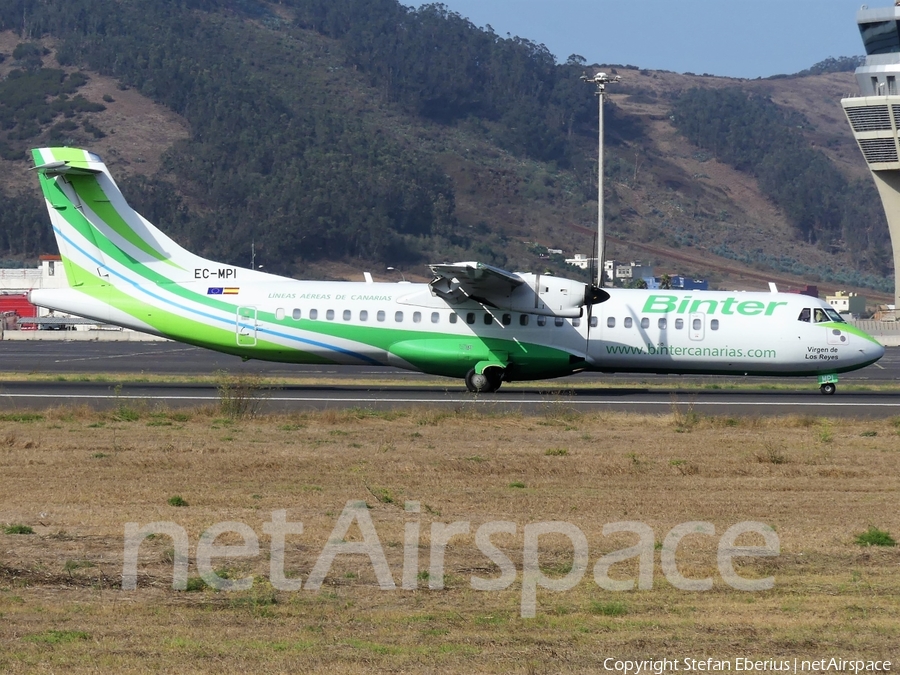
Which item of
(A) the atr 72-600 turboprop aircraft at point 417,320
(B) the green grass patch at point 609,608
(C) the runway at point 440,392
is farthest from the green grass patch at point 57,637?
(A) the atr 72-600 turboprop aircraft at point 417,320

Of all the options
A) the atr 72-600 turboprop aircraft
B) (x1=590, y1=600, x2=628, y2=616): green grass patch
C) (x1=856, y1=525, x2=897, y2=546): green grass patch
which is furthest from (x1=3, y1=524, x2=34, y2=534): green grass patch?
the atr 72-600 turboprop aircraft

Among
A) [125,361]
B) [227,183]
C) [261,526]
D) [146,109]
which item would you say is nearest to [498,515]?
[261,526]

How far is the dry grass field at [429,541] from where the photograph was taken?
7770 mm

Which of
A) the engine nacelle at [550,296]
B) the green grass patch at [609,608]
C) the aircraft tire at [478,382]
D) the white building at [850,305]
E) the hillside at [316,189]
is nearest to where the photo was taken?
the green grass patch at [609,608]

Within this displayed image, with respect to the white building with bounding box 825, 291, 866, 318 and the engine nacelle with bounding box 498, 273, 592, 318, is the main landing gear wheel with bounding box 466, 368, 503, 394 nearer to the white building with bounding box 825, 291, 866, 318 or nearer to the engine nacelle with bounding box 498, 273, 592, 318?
the engine nacelle with bounding box 498, 273, 592, 318

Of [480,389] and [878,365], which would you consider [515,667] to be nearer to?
[480,389]

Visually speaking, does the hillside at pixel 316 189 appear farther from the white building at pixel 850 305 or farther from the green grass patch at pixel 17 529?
the green grass patch at pixel 17 529

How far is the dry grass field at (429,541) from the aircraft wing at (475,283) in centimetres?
638

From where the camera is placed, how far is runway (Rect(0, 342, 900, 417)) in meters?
26.3

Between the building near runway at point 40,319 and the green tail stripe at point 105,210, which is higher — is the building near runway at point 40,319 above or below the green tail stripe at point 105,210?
below

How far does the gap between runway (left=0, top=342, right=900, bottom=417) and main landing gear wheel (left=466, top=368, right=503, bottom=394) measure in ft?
0.92

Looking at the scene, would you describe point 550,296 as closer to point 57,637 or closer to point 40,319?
point 57,637

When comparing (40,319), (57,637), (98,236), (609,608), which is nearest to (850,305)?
(40,319)

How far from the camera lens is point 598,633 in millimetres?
8102
